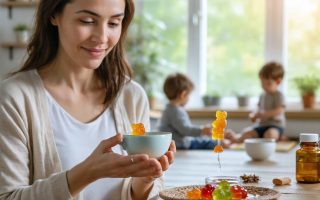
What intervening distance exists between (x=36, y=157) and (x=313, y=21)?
12.1 feet

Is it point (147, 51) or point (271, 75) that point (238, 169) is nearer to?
point (271, 75)

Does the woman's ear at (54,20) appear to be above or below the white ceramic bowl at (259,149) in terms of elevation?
above

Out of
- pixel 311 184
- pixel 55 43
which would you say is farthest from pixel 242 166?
pixel 55 43

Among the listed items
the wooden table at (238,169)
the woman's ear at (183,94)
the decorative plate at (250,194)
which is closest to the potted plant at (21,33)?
the woman's ear at (183,94)

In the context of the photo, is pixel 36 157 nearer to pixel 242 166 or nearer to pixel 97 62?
pixel 97 62

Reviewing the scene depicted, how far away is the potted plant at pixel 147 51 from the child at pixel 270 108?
969mm

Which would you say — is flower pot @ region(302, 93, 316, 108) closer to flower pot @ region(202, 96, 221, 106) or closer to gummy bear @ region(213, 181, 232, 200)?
flower pot @ region(202, 96, 221, 106)

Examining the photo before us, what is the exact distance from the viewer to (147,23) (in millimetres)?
5137

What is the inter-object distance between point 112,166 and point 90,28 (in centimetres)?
44

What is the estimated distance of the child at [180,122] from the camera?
12.2 feet

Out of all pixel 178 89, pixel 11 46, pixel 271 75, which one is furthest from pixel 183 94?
pixel 11 46

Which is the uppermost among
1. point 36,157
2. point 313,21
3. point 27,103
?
point 313,21

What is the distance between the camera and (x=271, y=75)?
14.7ft

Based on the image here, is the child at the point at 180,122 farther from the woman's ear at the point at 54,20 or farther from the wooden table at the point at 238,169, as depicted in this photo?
the woman's ear at the point at 54,20
